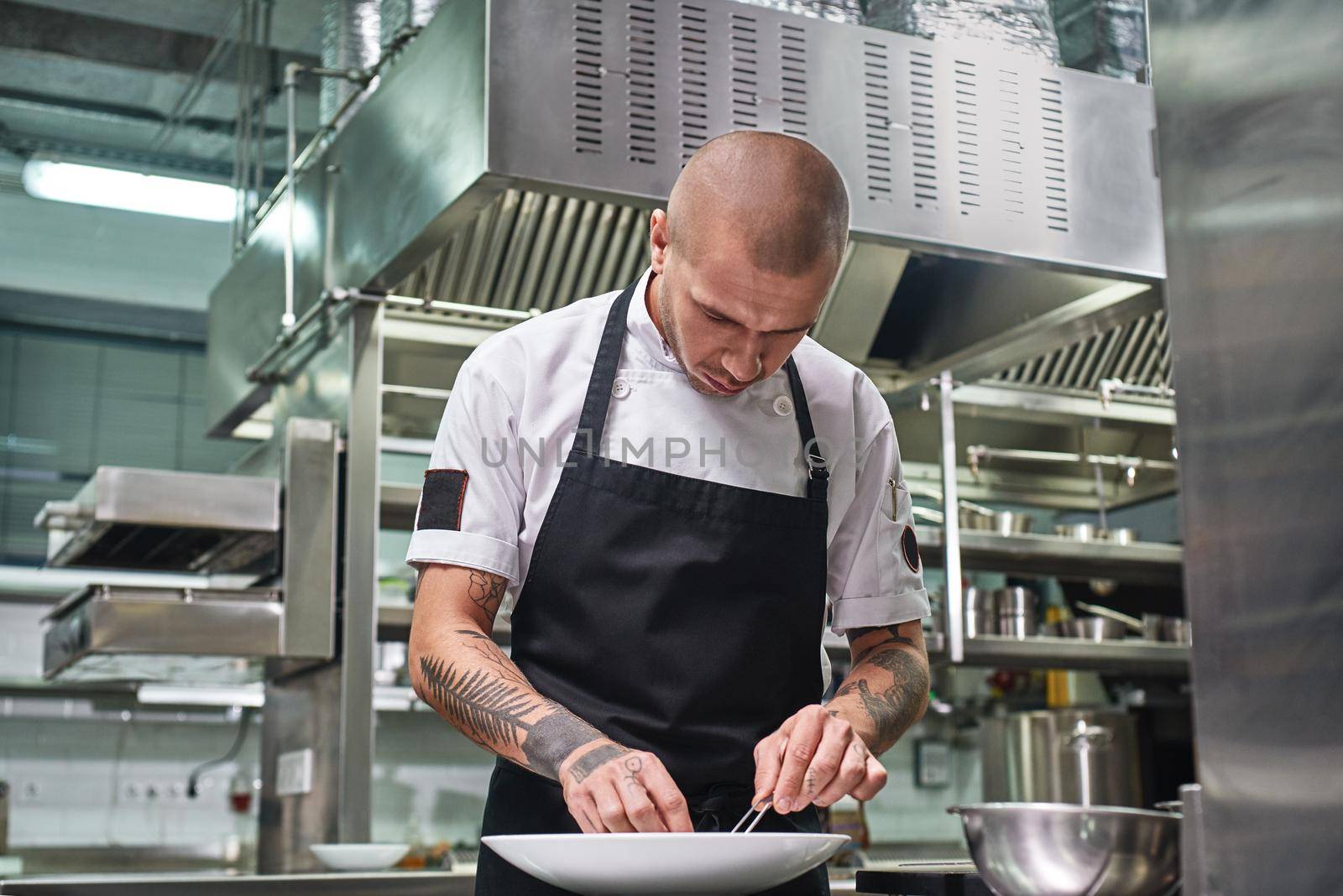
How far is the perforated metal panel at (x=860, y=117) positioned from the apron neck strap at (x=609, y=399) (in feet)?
3.13

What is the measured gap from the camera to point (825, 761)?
138cm

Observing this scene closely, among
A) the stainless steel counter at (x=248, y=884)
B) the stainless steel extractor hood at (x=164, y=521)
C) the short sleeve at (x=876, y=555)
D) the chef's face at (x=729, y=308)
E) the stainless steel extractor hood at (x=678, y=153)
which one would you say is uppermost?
the stainless steel extractor hood at (x=678, y=153)

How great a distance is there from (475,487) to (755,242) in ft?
1.40

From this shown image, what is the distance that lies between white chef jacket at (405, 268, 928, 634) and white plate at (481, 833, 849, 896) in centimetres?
52

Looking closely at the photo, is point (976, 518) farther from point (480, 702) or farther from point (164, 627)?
point (480, 702)

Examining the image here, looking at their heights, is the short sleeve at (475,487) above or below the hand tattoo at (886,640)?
above

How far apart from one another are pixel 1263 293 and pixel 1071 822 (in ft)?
1.33

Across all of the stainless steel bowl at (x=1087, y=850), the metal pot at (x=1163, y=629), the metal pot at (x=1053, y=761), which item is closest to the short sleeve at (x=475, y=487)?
the stainless steel bowl at (x=1087, y=850)

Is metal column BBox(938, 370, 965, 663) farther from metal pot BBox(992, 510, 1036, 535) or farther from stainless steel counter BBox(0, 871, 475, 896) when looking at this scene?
stainless steel counter BBox(0, 871, 475, 896)

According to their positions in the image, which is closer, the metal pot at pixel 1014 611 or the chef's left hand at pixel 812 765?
the chef's left hand at pixel 812 765

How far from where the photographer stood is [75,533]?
349cm

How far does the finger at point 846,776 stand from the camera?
4.54 feet

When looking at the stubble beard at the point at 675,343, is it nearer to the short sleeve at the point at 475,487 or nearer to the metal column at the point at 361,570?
the short sleeve at the point at 475,487

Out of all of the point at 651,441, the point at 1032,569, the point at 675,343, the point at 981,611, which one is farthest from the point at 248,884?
the point at 1032,569
